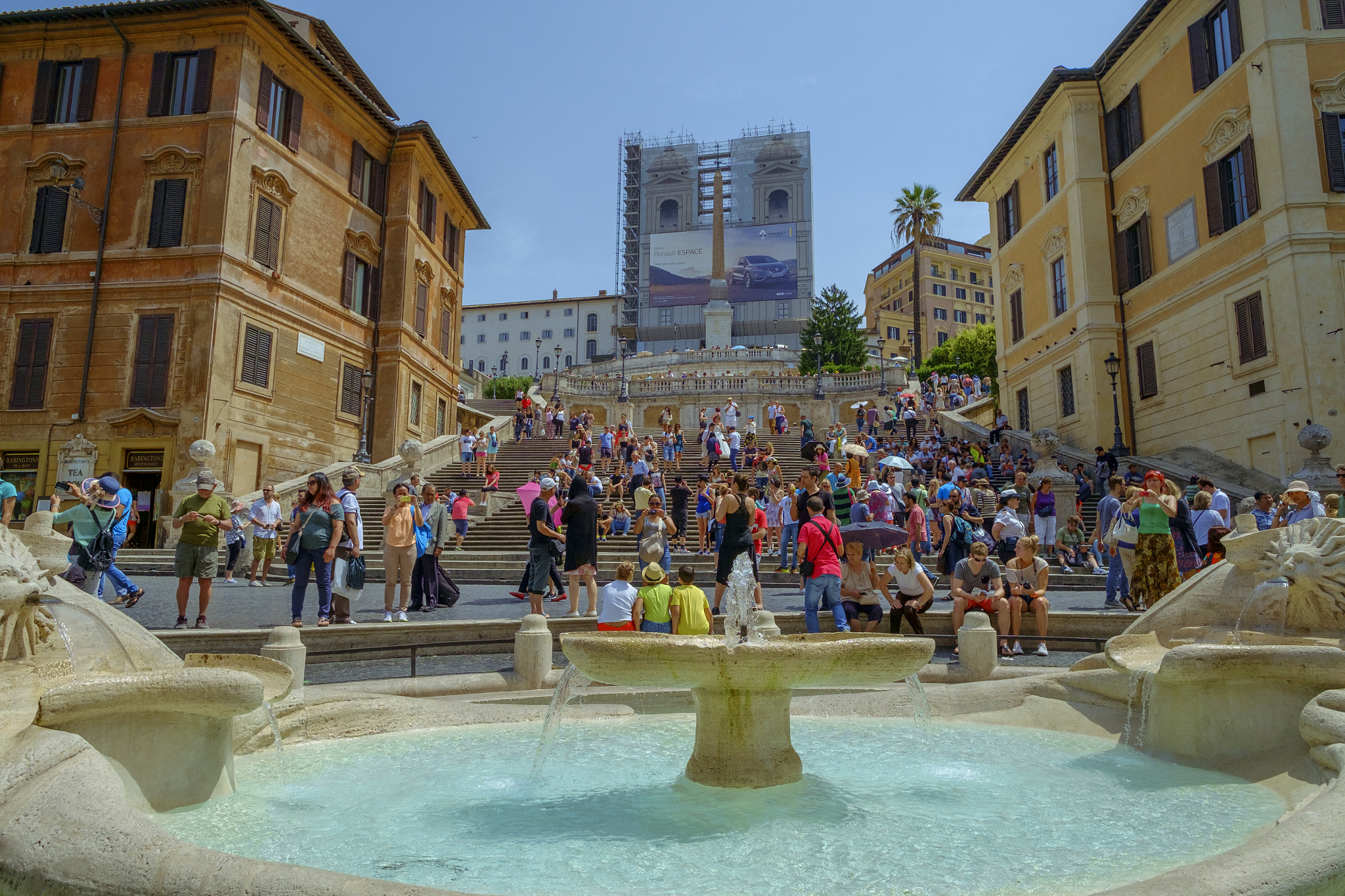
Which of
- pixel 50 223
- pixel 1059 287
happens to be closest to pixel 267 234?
pixel 50 223

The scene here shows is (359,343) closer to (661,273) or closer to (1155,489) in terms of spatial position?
(1155,489)

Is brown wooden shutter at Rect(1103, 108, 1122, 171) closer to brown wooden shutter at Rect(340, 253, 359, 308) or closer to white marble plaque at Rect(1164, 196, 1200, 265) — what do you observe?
white marble plaque at Rect(1164, 196, 1200, 265)

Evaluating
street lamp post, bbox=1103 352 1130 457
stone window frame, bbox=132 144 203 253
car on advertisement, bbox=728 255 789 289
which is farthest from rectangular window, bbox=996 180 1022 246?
car on advertisement, bbox=728 255 789 289

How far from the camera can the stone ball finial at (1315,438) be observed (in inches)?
620

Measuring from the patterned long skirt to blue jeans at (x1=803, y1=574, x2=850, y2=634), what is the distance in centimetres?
310

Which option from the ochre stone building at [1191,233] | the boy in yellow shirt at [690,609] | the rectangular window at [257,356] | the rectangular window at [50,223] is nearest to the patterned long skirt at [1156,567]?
the boy in yellow shirt at [690,609]

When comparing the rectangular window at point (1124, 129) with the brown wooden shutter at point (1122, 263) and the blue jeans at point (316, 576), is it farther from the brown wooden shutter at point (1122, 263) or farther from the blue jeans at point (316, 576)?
the blue jeans at point (316, 576)

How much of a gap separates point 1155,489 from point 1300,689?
5.18 m

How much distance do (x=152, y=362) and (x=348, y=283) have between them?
259 inches

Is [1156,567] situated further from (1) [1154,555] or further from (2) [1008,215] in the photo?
(2) [1008,215]

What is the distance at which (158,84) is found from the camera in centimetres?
2306

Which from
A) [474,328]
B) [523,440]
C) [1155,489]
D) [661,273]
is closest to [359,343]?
[523,440]

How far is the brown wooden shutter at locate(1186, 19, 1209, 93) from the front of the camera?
2002cm

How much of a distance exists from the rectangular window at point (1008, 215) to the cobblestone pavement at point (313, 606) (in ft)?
64.9
